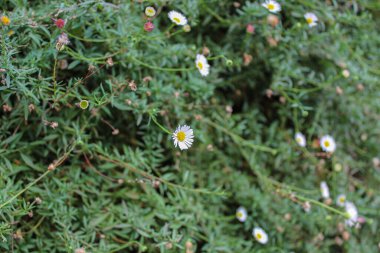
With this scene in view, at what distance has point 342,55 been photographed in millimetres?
2045

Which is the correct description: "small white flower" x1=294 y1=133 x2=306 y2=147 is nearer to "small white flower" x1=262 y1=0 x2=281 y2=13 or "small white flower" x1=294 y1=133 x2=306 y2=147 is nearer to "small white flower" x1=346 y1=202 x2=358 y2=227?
"small white flower" x1=346 y1=202 x2=358 y2=227

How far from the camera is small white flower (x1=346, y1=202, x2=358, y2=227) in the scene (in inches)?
74.9

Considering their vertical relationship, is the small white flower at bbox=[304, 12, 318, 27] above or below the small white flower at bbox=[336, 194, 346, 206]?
above

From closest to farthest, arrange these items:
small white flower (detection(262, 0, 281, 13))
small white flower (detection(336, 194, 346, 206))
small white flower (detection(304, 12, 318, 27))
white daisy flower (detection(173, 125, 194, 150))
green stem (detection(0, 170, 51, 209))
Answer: green stem (detection(0, 170, 51, 209)), white daisy flower (detection(173, 125, 194, 150)), small white flower (detection(262, 0, 281, 13)), small white flower (detection(304, 12, 318, 27)), small white flower (detection(336, 194, 346, 206))

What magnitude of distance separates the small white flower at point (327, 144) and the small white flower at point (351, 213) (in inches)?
8.9

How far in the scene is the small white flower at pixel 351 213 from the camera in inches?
74.9

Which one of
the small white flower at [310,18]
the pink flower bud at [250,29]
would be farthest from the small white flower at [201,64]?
the small white flower at [310,18]

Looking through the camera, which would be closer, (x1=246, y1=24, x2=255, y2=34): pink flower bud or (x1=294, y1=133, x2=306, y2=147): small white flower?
(x1=246, y1=24, x2=255, y2=34): pink flower bud

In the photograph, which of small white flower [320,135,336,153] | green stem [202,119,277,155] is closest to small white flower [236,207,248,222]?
green stem [202,119,277,155]

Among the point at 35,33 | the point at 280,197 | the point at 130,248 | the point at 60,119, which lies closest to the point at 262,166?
the point at 280,197

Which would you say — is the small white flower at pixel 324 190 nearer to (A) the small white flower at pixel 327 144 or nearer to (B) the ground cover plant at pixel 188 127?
(B) the ground cover plant at pixel 188 127

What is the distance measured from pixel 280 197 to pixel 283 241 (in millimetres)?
162

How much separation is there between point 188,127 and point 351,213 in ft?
2.97

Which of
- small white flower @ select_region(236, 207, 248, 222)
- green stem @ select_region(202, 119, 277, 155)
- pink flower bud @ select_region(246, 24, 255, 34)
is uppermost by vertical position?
pink flower bud @ select_region(246, 24, 255, 34)
